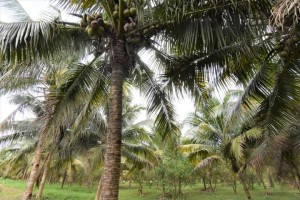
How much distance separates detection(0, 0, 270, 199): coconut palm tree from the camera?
188 inches

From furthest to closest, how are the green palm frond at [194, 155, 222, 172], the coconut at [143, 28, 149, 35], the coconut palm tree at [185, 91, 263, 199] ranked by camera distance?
the green palm frond at [194, 155, 222, 172] → the coconut palm tree at [185, 91, 263, 199] → the coconut at [143, 28, 149, 35]

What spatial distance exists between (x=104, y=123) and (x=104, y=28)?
34.0 feet

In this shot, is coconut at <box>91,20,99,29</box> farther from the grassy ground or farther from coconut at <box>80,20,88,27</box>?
the grassy ground

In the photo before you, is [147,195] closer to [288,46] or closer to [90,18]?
[90,18]

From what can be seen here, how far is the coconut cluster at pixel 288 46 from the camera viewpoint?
483cm

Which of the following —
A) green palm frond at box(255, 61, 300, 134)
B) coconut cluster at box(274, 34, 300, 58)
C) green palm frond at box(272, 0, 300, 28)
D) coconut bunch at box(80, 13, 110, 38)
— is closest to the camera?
green palm frond at box(272, 0, 300, 28)

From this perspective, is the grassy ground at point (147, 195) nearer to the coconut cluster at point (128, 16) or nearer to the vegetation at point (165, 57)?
the vegetation at point (165, 57)

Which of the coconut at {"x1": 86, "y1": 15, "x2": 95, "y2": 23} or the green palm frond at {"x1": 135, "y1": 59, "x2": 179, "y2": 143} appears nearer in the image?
the coconut at {"x1": 86, "y1": 15, "x2": 95, "y2": 23}

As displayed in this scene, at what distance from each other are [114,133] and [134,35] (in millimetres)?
1897

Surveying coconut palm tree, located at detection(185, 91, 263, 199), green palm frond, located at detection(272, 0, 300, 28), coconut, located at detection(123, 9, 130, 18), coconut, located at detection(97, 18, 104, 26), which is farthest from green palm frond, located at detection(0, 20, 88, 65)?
coconut palm tree, located at detection(185, 91, 263, 199)

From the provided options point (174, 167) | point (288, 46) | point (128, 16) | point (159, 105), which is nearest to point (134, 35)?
point (128, 16)

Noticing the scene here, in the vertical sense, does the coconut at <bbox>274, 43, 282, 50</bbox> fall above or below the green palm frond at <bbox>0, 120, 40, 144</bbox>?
below

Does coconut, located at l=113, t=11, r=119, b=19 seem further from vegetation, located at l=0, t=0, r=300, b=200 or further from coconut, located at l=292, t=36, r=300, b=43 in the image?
coconut, located at l=292, t=36, r=300, b=43

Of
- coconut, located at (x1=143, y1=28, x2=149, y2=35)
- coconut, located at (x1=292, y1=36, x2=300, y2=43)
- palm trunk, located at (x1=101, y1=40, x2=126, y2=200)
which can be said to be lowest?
palm trunk, located at (x1=101, y1=40, x2=126, y2=200)
